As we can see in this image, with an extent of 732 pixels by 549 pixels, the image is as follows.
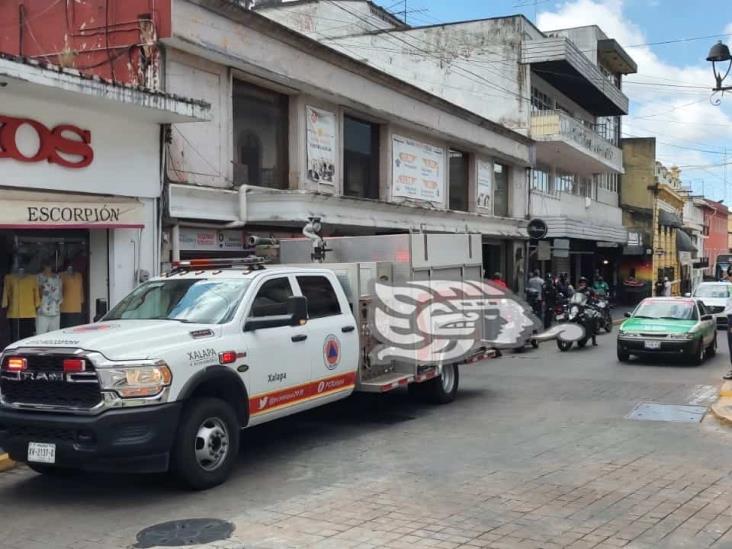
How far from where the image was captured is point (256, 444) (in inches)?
344

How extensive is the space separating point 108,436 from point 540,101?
91.0 ft

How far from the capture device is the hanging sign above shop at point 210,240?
46.5ft

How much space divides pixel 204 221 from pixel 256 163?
232 centimetres

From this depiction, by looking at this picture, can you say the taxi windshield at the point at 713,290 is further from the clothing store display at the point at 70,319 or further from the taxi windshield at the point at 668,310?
the clothing store display at the point at 70,319

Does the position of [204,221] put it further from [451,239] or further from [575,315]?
[575,315]

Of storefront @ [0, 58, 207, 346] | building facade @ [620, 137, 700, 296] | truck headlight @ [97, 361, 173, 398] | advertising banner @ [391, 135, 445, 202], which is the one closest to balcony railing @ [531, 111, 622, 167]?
advertising banner @ [391, 135, 445, 202]

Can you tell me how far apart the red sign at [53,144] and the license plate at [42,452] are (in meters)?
5.62

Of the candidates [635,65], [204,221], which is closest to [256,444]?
[204,221]

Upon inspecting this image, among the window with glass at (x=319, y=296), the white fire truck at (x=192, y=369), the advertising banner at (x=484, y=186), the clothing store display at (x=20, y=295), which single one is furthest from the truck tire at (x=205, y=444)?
the advertising banner at (x=484, y=186)

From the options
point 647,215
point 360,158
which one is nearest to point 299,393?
point 360,158

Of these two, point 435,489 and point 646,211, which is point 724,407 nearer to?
point 435,489

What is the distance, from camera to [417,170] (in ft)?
73.1

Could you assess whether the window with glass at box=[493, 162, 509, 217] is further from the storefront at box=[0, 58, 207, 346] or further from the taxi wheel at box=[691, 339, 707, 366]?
the storefront at box=[0, 58, 207, 346]

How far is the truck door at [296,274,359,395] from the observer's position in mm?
8469
